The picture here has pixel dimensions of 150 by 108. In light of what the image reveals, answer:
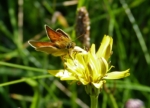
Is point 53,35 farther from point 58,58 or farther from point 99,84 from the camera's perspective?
point 58,58

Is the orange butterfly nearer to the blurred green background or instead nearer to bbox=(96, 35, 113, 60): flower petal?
bbox=(96, 35, 113, 60): flower petal

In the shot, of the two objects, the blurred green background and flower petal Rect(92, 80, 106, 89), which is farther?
the blurred green background

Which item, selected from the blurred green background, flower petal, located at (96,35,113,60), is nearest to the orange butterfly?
flower petal, located at (96,35,113,60)

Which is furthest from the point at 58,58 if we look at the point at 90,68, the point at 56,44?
the point at 90,68

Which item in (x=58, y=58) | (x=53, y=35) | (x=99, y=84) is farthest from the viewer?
(x=58, y=58)

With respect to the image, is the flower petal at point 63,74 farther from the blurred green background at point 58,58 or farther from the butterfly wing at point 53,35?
the blurred green background at point 58,58

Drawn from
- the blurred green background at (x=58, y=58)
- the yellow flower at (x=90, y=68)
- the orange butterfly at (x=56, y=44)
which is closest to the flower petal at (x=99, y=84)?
the yellow flower at (x=90, y=68)
